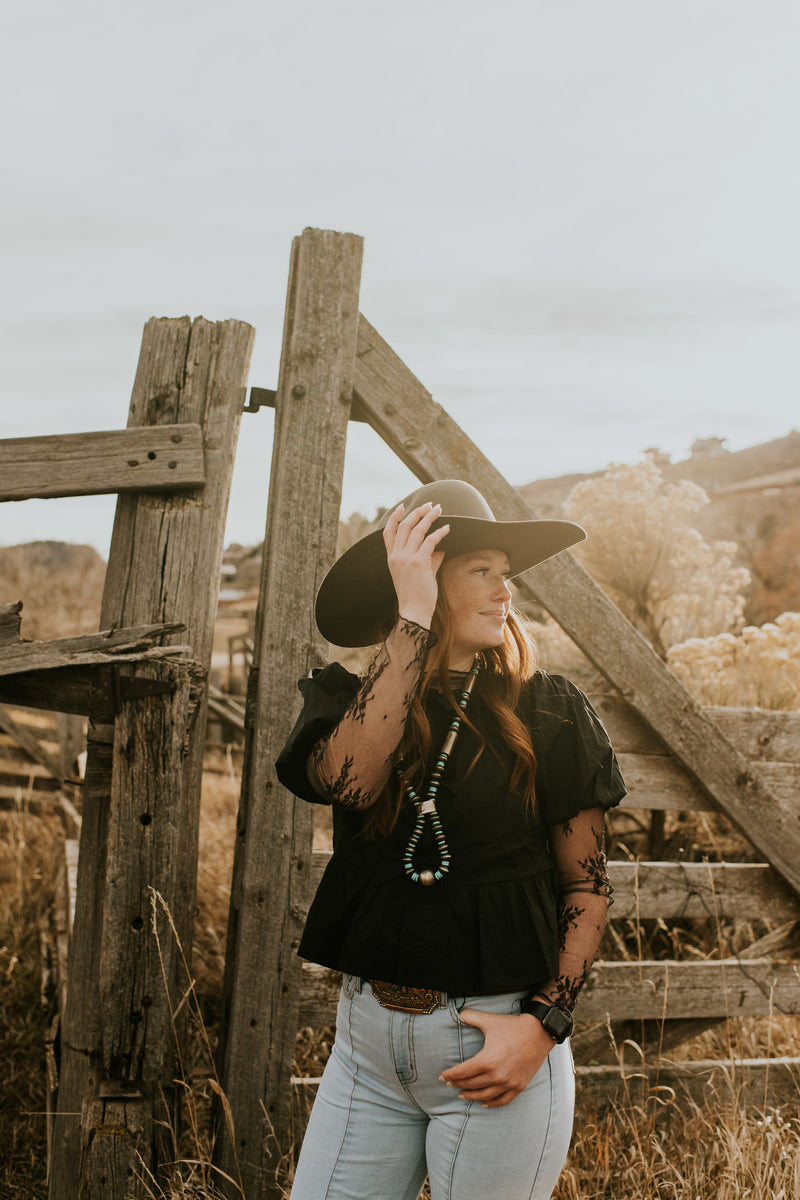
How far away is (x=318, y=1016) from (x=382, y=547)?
62.0 inches

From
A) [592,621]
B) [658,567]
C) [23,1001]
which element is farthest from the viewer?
[658,567]

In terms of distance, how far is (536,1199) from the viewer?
1611mm

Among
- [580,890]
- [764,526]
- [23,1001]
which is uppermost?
[764,526]

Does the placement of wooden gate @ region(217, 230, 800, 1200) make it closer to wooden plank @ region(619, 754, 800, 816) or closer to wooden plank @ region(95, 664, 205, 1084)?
wooden plank @ region(619, 754, 800, 816)

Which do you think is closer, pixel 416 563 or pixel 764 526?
pixel 416 563

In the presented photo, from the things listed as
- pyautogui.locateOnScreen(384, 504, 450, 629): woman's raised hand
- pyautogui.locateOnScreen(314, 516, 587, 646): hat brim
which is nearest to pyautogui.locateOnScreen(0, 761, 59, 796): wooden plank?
pyautogui.locateOnScreen(314, 516, 587, 646): hat brim

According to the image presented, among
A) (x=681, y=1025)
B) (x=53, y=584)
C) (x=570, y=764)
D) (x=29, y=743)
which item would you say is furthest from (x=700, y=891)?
(x=53, y=584)

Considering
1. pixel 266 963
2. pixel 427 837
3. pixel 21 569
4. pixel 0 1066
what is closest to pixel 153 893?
pixel 266 963

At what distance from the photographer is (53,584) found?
26438 mm

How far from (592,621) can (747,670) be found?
3.26 m

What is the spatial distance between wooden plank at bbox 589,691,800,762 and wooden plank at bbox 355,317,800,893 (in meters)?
0.07

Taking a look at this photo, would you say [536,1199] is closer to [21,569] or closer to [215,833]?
[215,833]

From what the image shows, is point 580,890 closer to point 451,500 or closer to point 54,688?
point 451,500

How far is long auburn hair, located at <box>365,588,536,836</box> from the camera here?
169 cm
